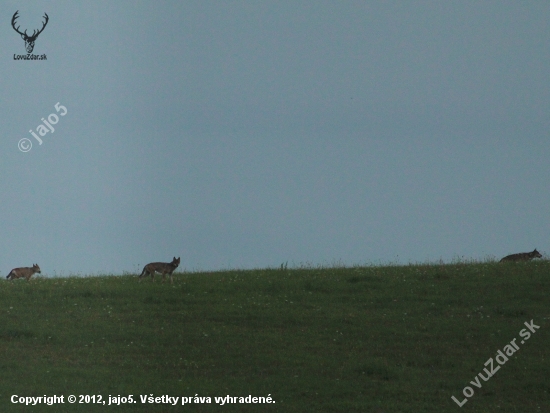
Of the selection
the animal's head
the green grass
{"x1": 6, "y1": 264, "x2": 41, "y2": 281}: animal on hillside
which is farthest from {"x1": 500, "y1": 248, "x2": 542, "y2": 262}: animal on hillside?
{"x1": 6, "y1": 264, "x2": 41, "y2": 281}: animal on hillside

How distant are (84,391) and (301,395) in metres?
4.96

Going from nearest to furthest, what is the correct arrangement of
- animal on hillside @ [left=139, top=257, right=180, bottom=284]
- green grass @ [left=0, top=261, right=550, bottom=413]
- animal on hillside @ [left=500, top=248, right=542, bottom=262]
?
green grass @ [left=0, top=261, right=550, bottom=413], animal on hillside @ [left=139, top=257, right=180, bottom=284], animal on hillside @ [left=500, top=248, right=542, bottom=262]

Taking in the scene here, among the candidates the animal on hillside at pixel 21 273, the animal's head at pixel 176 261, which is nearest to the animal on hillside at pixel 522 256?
the animal's head at pixel 176 261

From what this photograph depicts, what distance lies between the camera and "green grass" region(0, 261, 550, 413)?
1741 centimetres

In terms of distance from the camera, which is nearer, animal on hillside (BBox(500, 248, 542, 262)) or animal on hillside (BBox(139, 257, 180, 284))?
animal on hillside (BBox(139, 257, 180, 284))

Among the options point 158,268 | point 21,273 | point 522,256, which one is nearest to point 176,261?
point 158,268

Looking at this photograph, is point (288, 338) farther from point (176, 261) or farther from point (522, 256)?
point (522, 256)

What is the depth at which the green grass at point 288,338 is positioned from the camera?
17.4 meters

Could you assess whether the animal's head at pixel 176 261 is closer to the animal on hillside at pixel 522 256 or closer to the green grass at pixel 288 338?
the green grass at pixel 288 338

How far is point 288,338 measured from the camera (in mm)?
21297

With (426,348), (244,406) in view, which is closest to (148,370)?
(244,406)

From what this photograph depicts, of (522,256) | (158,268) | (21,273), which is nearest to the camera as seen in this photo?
(158,268)

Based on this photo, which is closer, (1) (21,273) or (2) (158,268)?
(2) (158,268)

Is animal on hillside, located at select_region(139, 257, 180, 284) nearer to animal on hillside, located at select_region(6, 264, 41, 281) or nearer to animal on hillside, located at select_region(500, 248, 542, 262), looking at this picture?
animal on hillside, located at select_region(6, 264, 41, 281)
